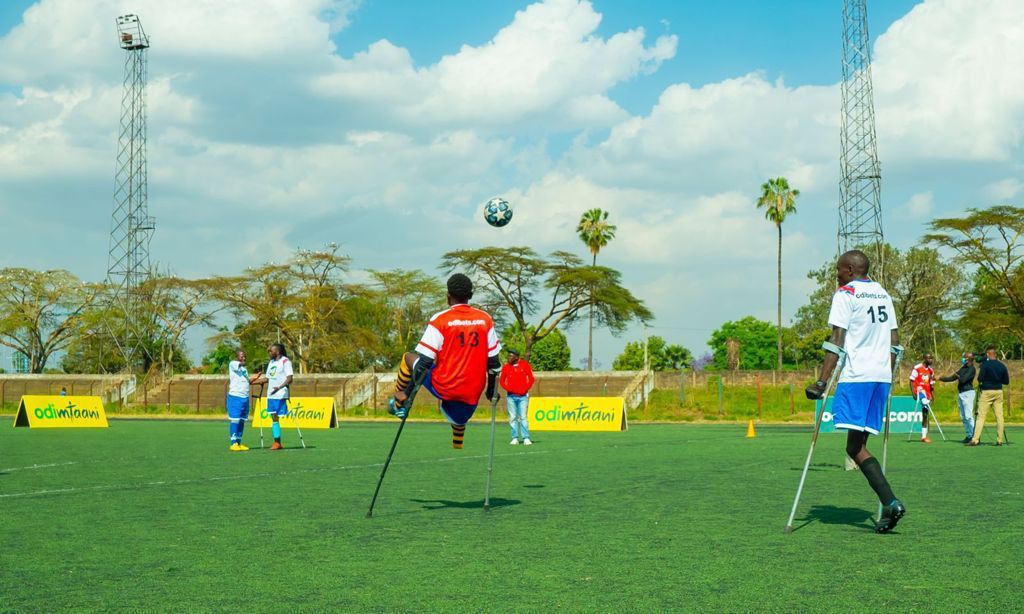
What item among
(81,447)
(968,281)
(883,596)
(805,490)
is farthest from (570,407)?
(968,281)

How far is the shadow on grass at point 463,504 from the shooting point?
10.4 m

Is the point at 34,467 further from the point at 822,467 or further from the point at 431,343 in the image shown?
the point at 822,467

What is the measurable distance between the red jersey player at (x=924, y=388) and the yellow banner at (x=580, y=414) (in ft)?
28.2

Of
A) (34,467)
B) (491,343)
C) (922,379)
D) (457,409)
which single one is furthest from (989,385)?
(34,467)

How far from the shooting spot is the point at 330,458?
18078 millimetres

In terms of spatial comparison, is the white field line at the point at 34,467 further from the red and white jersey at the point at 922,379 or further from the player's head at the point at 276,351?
the red and white jersey at the point at 922,379

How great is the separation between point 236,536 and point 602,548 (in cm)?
284

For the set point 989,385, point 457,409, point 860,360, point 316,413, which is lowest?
point 316,413

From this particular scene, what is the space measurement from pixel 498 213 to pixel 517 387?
13413mm

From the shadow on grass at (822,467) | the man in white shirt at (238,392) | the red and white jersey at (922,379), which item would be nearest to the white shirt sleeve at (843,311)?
the shadow on grass at (822,467)

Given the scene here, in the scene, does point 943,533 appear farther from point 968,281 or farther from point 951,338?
point 951,338

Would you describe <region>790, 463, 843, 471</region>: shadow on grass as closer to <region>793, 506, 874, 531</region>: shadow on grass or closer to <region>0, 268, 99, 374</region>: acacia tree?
<region>793, 506, 874, 531</region>: shadow on grass

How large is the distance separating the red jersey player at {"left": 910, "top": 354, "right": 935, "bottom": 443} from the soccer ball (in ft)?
45.9

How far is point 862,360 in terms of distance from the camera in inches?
339
